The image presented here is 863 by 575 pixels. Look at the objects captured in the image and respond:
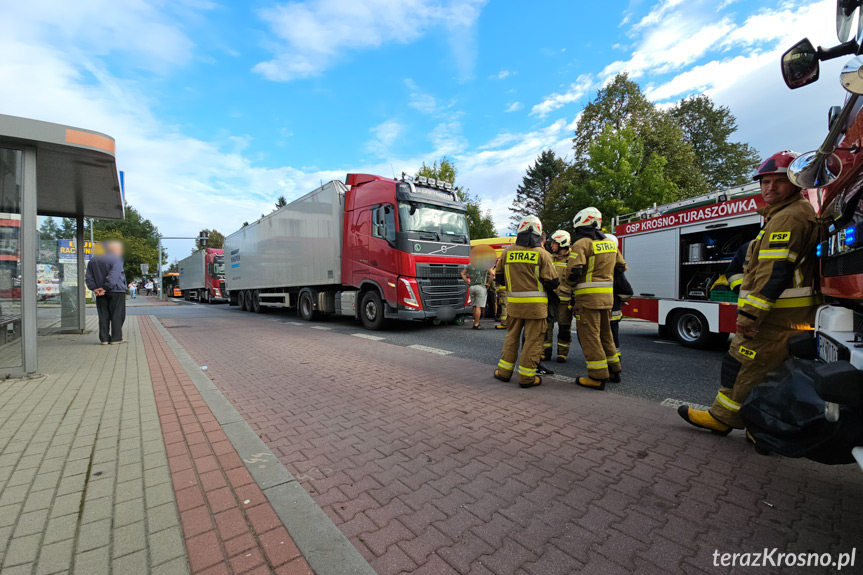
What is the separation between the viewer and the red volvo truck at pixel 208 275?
88.6 ft

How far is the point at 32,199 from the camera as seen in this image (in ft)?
15.0

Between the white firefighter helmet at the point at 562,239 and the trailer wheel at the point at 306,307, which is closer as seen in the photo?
the white firefighter helmet at the point at 562,239

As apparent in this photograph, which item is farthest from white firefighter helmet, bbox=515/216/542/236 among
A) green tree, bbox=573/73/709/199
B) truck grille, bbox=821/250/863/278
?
green tree, bbox=573/73/709/199

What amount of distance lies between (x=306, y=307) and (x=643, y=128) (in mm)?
24903

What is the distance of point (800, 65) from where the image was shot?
1884 mm

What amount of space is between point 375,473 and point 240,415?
1710 mm

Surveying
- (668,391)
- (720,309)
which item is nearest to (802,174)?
(668,391)

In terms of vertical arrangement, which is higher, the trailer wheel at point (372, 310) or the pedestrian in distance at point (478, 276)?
the pedestrian in distance at point (478, 276)

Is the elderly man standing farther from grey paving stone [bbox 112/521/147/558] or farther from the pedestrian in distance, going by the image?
the pedestrian in distance

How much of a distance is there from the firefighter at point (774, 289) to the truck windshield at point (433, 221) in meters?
6.62

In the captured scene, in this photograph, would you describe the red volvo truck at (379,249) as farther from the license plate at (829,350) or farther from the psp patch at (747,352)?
the license plate at (829,350)

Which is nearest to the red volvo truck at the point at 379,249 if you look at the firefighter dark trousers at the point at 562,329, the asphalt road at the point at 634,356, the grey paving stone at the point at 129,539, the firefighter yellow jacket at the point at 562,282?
the asphalt road at the point at 634,356

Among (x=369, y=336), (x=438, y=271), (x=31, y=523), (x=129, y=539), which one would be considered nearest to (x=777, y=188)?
(x=129, y=539)

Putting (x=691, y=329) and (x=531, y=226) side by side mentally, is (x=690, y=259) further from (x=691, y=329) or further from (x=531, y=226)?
(x=531, y=226)
